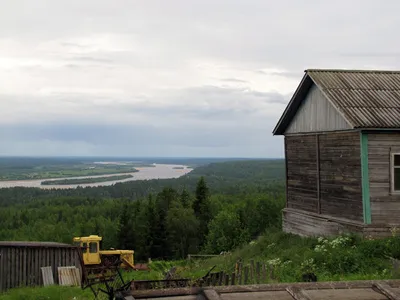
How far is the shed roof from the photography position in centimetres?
1424

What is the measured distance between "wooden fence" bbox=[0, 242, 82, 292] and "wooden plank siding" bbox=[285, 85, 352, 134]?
11.8m

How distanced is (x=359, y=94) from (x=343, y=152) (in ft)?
6.37

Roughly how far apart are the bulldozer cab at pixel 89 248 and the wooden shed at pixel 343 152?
48.0ft

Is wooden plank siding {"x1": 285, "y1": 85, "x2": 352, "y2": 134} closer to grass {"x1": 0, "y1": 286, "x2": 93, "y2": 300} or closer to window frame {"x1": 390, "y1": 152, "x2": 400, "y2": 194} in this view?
window frame {"x1": 390, "y1": 152, "x2": 400, "y2": 194}

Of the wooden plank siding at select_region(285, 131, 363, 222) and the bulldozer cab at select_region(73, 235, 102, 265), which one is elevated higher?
the wooden plank siding at select_region(285, 131, 363, 222)

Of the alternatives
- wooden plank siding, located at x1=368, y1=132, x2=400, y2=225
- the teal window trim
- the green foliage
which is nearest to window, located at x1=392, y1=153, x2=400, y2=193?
wooden plank siding, located at x1=368, y1=132, x2=400, y2=225

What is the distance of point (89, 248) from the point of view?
29969mm

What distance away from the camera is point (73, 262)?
898 inches

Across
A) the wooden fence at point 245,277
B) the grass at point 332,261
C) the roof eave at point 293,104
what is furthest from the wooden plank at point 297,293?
the roof eave at point 293,104

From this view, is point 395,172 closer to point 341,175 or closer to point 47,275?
point 341,175

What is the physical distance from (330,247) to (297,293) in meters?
10.3

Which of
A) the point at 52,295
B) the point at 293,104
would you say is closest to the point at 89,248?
the point at 52,295

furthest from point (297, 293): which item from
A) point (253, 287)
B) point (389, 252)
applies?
point (389, 252)

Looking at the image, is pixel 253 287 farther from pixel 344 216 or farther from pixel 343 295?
pixel 344 216
